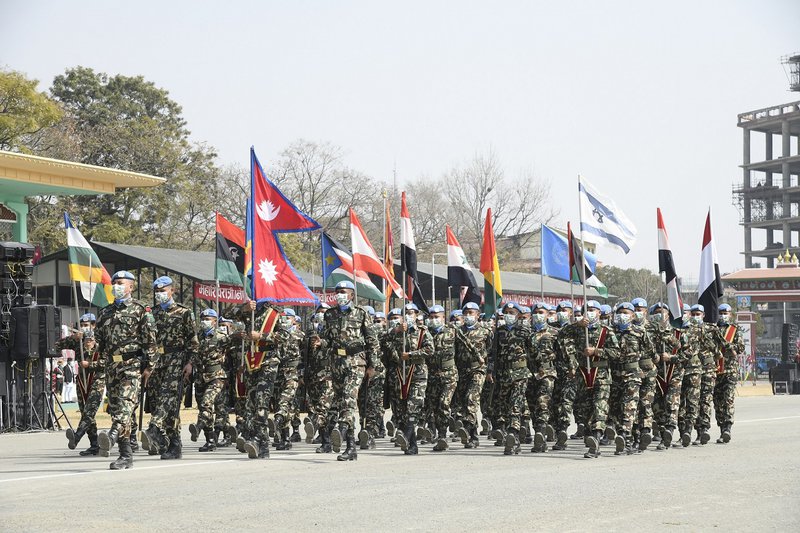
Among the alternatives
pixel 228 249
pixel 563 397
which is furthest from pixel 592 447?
pixel 228 249

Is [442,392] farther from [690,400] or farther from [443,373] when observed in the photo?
[690,400]

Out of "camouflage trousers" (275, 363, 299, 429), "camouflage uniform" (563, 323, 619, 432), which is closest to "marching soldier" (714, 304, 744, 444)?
"camouflage uniform" (563, 323, 619, 432)

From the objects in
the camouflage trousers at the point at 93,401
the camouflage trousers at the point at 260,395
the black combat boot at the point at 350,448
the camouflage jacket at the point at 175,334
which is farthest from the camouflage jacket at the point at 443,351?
the camouflage trousers at the point at 93,401

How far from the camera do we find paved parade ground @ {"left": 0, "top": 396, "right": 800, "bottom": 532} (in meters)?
8.73

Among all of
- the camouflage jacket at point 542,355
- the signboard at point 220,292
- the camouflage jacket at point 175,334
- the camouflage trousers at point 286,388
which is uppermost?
the signboard at point 220,292

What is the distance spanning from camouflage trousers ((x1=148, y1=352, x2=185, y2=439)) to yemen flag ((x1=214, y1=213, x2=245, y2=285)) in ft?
17.3

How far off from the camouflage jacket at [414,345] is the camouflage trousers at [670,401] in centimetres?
341

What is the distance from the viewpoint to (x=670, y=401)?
1545 centimetres

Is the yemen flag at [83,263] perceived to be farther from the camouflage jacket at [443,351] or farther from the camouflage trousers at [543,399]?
the camouflage trousers at [543,399]

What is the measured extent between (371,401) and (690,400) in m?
4.52

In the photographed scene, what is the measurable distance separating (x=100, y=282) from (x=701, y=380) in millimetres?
9487

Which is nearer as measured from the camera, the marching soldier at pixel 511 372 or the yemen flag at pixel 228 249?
the marching soldier at pixel 511 372

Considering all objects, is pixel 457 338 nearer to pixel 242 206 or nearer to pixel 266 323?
pixel 266 323

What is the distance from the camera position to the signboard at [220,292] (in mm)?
26750
